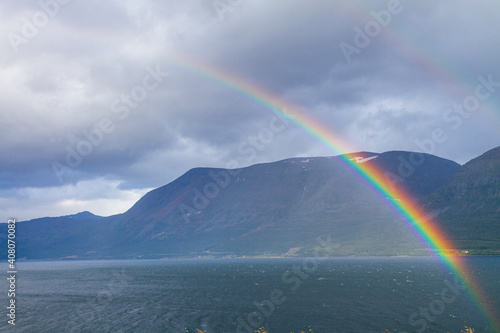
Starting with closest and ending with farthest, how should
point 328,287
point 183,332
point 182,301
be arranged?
1. point 183,332
2. point 182,301
3. point 328,287

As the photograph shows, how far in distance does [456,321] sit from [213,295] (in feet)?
229

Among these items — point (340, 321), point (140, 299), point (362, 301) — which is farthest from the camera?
point (140, 299)

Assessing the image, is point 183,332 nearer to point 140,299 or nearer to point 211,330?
point 211,330

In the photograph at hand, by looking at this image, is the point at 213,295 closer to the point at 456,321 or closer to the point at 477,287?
the point at 456,321

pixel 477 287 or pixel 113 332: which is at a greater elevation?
pixel 113 332

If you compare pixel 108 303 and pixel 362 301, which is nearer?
pixel 362 301

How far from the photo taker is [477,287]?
10812cm

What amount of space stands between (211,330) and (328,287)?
2780 inches

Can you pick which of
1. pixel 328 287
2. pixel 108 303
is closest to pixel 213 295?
pixel 108 303

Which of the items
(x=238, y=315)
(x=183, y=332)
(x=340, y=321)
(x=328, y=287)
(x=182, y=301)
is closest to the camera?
(x=183, y=332)

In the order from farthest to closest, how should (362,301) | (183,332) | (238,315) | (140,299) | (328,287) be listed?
(328,287) < (140,299) < (362,301) < (238,315) < (183,332)

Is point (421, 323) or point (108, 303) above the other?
point (108, 303)

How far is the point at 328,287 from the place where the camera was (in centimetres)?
12275

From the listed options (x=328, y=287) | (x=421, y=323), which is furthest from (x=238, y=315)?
(x=328, y=287)
